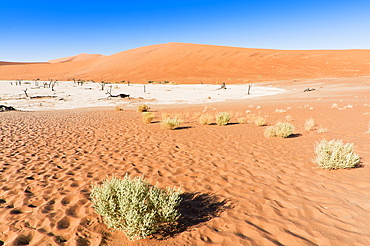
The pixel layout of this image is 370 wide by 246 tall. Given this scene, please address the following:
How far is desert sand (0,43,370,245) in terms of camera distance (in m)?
2.82

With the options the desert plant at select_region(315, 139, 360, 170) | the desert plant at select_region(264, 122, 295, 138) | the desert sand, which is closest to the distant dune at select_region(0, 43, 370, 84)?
the desert plant at select_region(264, 122, 295, 138)

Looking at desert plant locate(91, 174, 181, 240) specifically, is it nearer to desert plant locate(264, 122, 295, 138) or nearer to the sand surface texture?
the sand surface texture

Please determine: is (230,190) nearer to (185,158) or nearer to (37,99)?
(185,158)

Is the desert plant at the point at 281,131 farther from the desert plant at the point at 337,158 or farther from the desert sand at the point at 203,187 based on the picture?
the desert plant at the point at 337,158

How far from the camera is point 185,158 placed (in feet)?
19.6

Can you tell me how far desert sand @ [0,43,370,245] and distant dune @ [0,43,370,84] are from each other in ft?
137

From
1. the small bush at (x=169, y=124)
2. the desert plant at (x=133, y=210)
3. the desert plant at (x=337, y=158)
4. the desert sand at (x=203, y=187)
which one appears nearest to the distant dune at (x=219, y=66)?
the small bush at (x=169, y=124)

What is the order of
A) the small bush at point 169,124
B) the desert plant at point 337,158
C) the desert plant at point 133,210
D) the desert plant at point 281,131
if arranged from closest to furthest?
the desert plant at point 133,210, the desert plant at point 337,158, the desert plant at point 281,131, the small bush at point 169,124

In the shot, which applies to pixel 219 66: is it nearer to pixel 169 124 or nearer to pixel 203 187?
pixel 169 124

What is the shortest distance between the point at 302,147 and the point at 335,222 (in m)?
4.10

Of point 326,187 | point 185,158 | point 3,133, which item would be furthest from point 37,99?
point 326,187

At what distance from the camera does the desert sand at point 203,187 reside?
282 centimetres

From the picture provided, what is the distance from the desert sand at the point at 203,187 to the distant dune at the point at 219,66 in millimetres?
41613

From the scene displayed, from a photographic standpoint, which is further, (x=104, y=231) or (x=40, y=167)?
(x=40, y=167)
